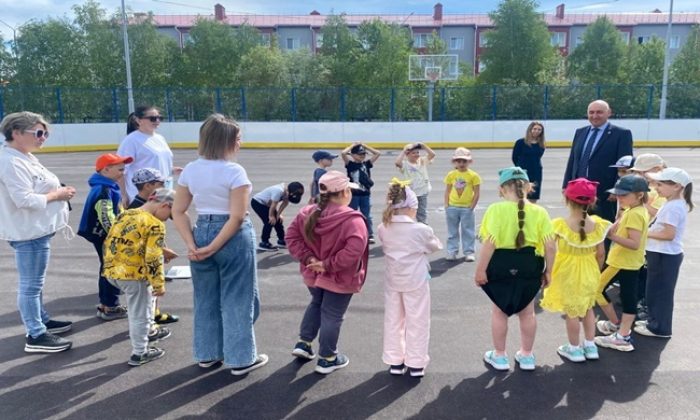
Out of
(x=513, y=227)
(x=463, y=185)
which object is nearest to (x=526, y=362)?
(x=513, y=227)

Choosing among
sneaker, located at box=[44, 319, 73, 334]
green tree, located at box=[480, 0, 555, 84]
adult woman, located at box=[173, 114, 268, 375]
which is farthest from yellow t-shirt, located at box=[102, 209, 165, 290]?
green tree, located at box=[480, 0, 555, 84]

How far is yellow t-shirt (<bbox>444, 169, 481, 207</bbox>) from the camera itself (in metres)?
6.75

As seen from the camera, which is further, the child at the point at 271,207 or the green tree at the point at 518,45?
the green tree at the point at 518,45

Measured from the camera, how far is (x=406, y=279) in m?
3.77

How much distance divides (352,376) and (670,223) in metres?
2.76

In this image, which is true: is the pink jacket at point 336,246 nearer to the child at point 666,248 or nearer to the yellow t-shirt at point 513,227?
the yellow t-shirt at point 513,227

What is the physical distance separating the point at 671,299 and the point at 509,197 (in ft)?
6.13

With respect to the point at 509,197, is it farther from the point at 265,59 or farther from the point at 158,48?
the point at 158,48

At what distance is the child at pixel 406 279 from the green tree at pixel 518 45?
39.7 metres

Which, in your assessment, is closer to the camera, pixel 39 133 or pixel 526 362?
pixel 526 362

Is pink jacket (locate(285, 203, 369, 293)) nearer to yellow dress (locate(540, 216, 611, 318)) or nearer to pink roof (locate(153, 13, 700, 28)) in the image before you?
yellow dress (locate(540, 216, 611, 318))

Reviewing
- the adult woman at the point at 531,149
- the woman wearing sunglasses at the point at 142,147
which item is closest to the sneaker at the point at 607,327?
the adult woman at the point at 531,149

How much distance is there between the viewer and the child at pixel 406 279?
3.73 meters

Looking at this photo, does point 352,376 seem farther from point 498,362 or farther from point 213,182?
point 213,182
